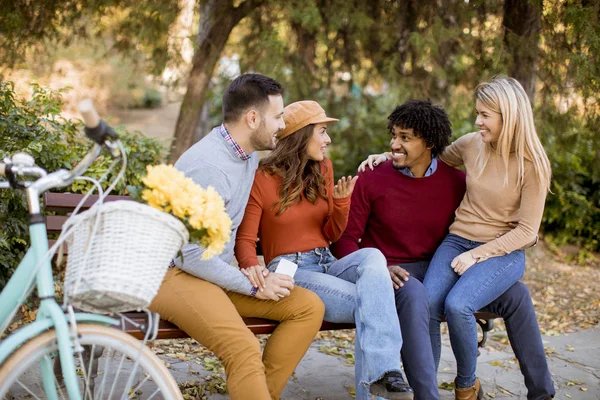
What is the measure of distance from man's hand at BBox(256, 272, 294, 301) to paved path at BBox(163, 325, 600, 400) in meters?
0.80

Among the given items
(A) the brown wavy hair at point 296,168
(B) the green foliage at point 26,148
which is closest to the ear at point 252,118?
(A) the brown wavy hair at point 296,168

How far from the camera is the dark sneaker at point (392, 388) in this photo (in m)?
2.89

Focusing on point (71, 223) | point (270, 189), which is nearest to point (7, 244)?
point (270, 189)

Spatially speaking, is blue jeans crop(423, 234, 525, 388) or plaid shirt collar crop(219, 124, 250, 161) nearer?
plaid shirt collar crop(219, 124, 250, 161)

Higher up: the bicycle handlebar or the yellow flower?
the bicycle handlebar

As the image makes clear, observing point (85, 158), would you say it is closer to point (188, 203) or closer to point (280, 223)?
point (188, 203)

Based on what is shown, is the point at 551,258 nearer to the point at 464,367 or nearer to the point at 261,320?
the point at 464,367

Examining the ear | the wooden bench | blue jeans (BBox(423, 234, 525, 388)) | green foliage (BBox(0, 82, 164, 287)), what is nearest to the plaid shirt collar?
the ear

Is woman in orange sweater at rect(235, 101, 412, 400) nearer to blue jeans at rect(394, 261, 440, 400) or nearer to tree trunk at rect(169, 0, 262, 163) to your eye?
blue jeans at rect(394, 261, 440, 400)

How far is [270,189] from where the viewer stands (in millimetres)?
3418

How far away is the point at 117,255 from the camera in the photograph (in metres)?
2.13

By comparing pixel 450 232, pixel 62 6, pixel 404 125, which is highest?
pixel 62 6

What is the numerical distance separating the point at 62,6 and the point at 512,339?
4367 millimetres

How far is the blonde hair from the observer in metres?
3.47
